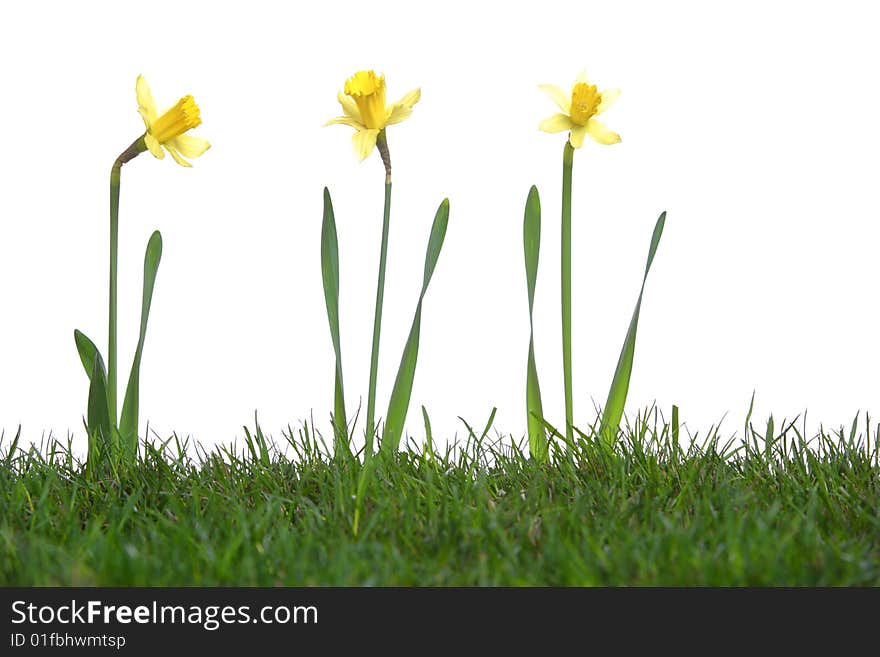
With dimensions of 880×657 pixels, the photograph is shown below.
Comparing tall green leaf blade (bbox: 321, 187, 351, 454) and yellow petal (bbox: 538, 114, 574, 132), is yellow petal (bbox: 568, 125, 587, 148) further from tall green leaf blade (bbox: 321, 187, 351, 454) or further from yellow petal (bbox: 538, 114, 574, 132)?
tall green leaf blade (bbox: 321, 187, 351, 454)

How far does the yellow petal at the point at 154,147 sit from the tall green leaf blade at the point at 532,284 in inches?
31.1

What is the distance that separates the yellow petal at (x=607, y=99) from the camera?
2100 mm

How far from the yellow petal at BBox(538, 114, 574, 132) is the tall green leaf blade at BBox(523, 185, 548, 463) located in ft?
0.44

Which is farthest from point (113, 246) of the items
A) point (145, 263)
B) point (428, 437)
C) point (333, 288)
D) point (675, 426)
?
point (675, 426)

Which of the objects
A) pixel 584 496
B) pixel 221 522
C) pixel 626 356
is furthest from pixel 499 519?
pixel 626 356

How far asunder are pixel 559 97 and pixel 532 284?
42cm

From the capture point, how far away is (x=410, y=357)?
2.05 metres

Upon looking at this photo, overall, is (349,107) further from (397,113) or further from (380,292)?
(380,292)

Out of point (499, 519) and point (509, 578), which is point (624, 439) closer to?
point (499, 519)

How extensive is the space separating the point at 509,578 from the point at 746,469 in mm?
772

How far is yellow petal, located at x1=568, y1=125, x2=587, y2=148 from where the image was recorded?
2.08 meters

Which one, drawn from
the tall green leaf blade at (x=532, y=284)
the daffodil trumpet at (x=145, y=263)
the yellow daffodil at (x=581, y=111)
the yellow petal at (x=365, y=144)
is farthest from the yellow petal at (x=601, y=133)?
the daffodil trumpet at (x=145, y=263)

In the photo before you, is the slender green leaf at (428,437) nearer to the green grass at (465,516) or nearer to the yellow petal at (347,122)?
the green grass at (465,516)

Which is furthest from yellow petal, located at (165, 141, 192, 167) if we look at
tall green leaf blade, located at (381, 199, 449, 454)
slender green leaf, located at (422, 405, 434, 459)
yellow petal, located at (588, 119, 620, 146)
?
yellow petal, located at (588, 119, 620, 146)
